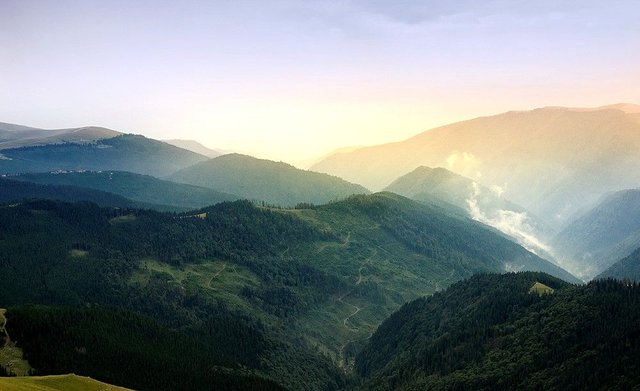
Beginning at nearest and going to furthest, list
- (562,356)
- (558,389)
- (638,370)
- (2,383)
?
(2,383), (638,370), (558,389), (562,356)

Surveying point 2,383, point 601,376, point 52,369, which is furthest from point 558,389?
point 52,369

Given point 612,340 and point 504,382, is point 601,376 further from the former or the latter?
point 504,382

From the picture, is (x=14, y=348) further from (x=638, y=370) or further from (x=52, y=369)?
(x=638, y=370)

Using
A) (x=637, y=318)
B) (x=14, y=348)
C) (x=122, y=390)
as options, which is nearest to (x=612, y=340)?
(x=637, y=318)

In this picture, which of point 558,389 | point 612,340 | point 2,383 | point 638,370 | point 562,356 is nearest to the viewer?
point 2,383

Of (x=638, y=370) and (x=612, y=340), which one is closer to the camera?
(x=638, y=370)

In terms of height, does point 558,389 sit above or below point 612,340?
below

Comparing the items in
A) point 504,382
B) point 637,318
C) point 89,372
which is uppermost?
point 637,318
